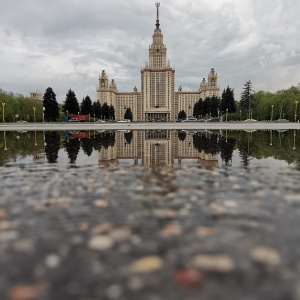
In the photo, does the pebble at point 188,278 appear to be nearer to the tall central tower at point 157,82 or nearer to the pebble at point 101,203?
the pebble at point 101,203

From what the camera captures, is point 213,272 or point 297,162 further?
point 297,162

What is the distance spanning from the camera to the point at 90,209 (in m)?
3.78

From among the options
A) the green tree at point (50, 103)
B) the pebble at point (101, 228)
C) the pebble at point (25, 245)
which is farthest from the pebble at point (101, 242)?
the green tree at point (50, 103)

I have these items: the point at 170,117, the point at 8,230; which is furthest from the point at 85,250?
the point at 170,117

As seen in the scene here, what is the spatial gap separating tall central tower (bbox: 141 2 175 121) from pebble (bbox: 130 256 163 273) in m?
181

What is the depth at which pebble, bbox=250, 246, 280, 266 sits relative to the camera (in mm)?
2389

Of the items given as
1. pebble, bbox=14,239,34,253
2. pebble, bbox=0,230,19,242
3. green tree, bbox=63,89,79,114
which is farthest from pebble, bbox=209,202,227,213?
green tree, bbox=63,89,79,114

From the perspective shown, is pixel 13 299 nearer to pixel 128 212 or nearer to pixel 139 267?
pixel 139 267

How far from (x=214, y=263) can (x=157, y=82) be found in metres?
189

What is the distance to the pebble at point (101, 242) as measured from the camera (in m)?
2.66

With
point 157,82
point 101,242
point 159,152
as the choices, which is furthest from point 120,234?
point 157,82

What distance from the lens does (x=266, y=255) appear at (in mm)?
2486

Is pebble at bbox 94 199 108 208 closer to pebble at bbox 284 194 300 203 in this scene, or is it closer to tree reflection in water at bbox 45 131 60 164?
pebble at bbox 284 194 300 203

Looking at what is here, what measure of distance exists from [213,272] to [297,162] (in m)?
6.41
